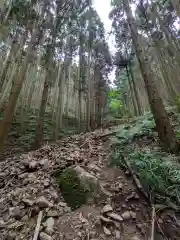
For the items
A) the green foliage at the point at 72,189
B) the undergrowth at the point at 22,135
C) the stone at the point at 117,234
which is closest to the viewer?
the stone at the point at 117,234

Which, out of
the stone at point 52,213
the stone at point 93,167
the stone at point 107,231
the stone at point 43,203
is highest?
the stone at point 93,167

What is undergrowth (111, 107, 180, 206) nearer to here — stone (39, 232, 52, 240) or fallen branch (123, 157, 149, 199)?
fallen branch (123, 157, 149, 199)

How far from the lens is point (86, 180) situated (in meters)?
3.26

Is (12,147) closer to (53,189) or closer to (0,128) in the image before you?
(0,128)

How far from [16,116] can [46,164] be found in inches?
513

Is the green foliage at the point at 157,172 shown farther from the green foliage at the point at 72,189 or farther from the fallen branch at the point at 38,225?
the fallen branch at the point at 38,225

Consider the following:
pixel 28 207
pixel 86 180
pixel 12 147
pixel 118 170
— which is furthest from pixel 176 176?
pixel 12 147

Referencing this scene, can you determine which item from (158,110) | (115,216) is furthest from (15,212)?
(158,110)

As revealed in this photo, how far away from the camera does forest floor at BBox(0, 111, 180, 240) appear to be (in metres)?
2.44

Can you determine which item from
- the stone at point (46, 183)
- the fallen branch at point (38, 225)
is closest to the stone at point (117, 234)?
the fallen branch at point (38, 225)

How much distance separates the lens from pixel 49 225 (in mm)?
2504

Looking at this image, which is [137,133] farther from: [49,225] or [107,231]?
[49,225]

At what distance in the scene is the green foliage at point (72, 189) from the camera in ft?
A: 9.80

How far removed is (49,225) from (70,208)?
1.50 ft
